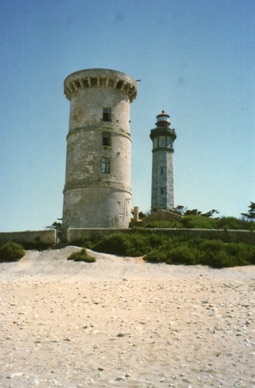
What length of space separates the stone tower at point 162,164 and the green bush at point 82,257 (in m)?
28.4

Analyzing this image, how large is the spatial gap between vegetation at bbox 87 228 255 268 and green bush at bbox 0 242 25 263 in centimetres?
423

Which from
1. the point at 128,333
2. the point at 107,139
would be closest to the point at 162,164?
the point at 107,139

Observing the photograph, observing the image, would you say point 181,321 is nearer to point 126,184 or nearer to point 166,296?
point 166,296

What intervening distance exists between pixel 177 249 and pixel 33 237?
32.5ft

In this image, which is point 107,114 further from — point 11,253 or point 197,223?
point 11,253

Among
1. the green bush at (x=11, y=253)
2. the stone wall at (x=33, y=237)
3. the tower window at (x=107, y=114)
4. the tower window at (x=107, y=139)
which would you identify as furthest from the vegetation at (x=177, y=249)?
the tower window at (x=107, y=114)

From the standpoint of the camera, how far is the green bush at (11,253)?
2117 centimetres

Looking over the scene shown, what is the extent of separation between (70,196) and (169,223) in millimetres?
8100

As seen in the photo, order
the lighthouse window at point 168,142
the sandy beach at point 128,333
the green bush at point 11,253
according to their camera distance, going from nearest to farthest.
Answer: the sandy beach at point 128,333 → the green bush at point 11,253 → the lighthouse window at point 168,142

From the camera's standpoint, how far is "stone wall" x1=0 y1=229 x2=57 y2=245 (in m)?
23.8

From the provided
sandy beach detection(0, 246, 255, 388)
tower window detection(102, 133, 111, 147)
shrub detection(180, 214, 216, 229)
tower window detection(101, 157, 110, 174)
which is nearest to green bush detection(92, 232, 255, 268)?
shrub detection(180, 214, 216, 229)

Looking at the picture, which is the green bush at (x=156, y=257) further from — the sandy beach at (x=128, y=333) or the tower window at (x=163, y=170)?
the tower window at (x=163, y=170)

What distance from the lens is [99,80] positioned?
97.0 ft

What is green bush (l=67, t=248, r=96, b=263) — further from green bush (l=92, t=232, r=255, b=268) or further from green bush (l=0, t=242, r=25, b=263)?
green bush (l=0, t=242, r=25, b=263)
